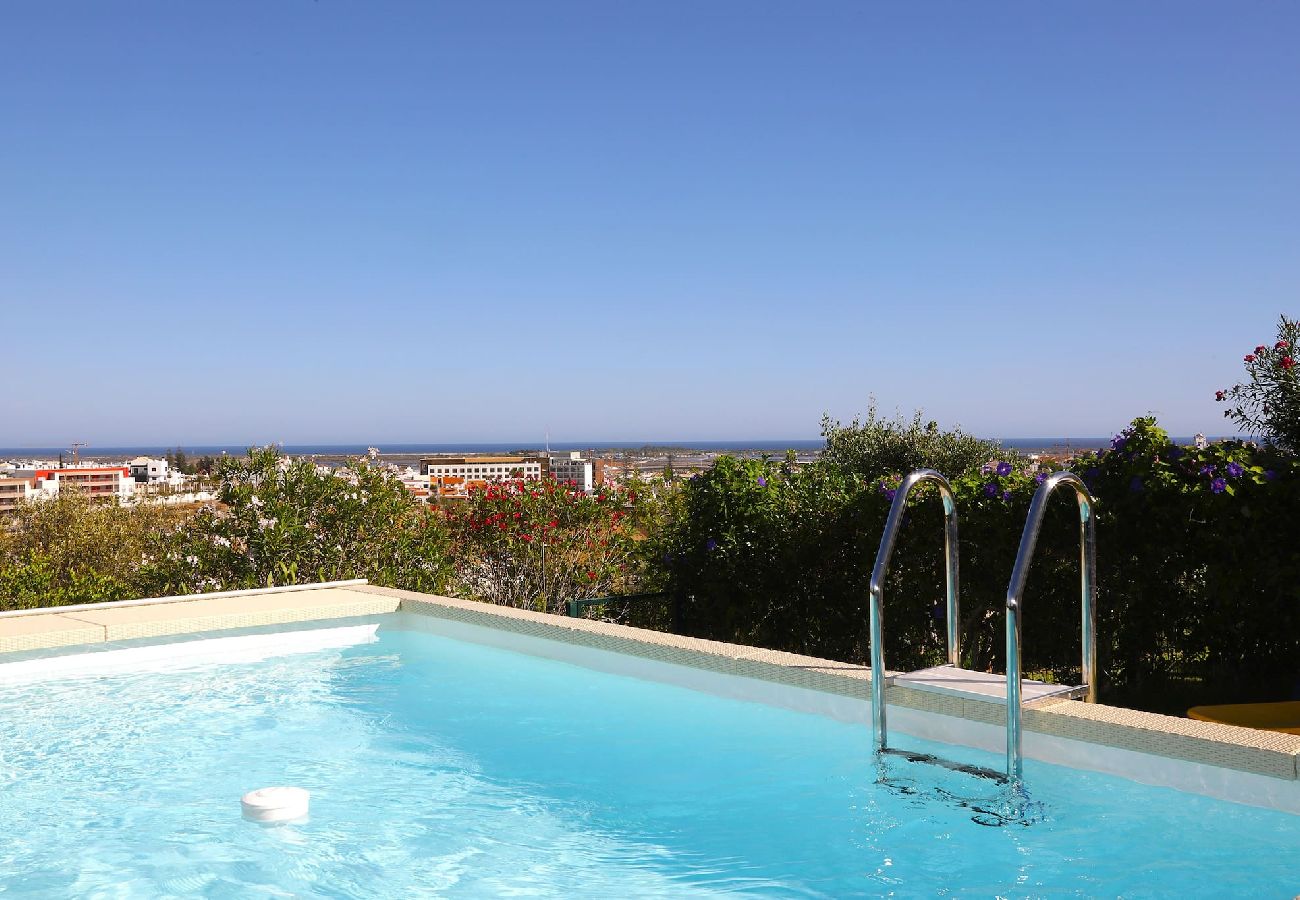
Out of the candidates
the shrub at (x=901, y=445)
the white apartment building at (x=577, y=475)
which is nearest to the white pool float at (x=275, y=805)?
the white apartment building at (x=577, y=475)

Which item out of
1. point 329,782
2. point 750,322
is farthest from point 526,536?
point 750,322

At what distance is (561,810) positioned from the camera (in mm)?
4598

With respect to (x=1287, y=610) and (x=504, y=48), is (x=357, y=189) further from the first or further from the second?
(x=1287, y=610)

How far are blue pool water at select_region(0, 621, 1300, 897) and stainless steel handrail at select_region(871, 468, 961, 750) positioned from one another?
320 mm

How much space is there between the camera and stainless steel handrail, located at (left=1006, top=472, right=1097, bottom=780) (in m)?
3.59

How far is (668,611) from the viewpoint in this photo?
8219 millimetres

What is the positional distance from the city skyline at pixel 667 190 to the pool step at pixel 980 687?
213 centimetres

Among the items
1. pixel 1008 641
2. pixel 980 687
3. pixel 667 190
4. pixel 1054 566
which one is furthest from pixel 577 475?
pixel 667 190

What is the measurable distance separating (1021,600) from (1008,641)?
0.33 m

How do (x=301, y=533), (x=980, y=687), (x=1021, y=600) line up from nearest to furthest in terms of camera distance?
(x=1021, y=600) → (x=980, y=687) → (x=301, y=533)

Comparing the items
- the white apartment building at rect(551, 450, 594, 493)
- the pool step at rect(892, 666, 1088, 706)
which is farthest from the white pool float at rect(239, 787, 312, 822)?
the white apartment building at rect(551, 450, 594, 493)

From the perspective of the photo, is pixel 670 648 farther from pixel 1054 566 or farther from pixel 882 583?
pixel 1054 566

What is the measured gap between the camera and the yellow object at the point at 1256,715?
4531 millimetres

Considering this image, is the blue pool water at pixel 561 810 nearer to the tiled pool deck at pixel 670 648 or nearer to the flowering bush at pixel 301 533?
the tiled pool deck at pixel 670 648
